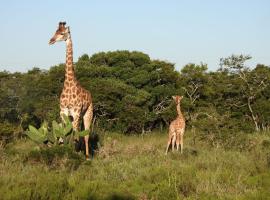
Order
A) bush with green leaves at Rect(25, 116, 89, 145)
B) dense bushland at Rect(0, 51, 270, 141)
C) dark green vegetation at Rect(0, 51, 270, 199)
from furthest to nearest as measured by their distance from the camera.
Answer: dense bushland at Rect(0, 51, 270, 141), bush with green leaves at Rect(25, 116, 89, 145), dark green vegetation at Rect(0, 51, 270, 199)

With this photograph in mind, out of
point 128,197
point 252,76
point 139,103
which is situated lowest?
point 128,197

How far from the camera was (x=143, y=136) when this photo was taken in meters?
16.5

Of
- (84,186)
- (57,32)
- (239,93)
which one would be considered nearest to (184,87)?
(239,93)

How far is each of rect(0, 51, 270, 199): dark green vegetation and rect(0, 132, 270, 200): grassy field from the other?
0.7 inches

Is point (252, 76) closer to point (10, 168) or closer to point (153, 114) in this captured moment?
point (153, 114)

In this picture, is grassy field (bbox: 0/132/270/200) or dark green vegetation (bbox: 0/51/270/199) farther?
dark green vegetation (bbox: 0/51/270/199)

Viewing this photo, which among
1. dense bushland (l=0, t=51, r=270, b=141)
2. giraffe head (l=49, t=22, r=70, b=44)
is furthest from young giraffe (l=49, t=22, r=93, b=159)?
dense bushland (l=0, t=51, r=270, b=141)

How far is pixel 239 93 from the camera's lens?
20.5m

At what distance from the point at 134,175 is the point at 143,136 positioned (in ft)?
26.9

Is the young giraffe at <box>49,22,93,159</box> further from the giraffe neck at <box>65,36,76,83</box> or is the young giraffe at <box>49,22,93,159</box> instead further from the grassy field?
the grassy field

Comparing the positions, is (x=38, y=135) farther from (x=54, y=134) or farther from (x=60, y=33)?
(x=60, y=33)

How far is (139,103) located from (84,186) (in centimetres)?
1173

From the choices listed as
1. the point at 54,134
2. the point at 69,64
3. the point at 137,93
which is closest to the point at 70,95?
the point at 69,64

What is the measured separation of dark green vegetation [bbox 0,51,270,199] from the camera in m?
7.26
